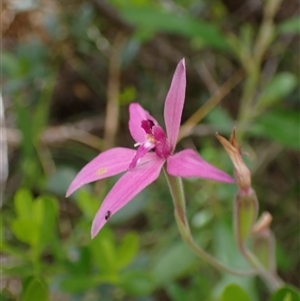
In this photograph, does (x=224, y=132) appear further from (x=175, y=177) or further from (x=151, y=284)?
(x=175, y=177)

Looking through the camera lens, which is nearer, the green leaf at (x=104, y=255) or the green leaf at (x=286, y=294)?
the green leaf at (x=286, y=294)

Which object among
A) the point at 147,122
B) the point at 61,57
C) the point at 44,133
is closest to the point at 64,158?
the point at 44,133

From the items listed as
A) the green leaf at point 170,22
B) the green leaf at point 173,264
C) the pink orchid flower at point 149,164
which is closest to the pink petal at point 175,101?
the pink orchid flower at point 149,164

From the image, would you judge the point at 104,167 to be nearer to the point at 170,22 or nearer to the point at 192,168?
the point at 192,168

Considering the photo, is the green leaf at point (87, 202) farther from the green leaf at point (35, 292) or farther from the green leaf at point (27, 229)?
the green leaf at point (35, 292)

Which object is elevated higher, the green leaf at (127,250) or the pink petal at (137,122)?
the pink petal at (137,122)

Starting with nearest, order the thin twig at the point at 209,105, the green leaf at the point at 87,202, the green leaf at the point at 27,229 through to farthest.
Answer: the green leaf at the point at 27,229
the green leaf at the point at 87,202
the thin twig at the point at 209,105

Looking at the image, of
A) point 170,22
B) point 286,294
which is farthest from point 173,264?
point 170,22
